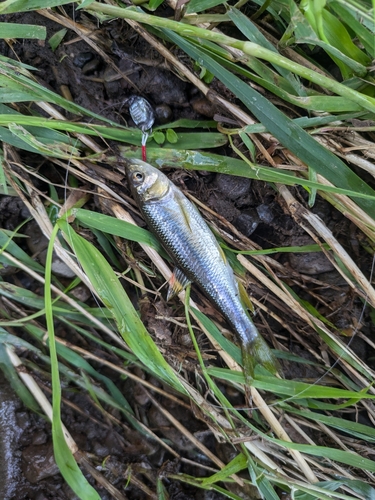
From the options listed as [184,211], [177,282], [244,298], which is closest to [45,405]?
[177,282]

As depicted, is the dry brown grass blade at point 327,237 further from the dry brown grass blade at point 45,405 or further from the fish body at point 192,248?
the dry brown grass blade at point 45,405

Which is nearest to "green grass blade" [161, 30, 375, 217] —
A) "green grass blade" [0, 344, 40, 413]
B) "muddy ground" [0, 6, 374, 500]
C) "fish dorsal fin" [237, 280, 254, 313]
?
"muddy ground" [0, 6, 374, 500]

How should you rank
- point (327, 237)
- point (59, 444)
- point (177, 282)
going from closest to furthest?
point (59, 444), point (327, 237), point (177, 282)

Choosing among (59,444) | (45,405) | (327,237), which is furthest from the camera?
(45,405)

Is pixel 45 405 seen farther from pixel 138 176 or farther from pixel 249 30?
pixel 249 30

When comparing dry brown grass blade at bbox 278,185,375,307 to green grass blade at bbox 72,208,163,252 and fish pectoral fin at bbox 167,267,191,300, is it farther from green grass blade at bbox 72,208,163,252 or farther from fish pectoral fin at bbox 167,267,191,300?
green grass blade at bbox 72,208,163,252

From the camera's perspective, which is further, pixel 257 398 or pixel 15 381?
pixel 15 381

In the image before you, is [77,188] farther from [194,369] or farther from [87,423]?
[87,423]
